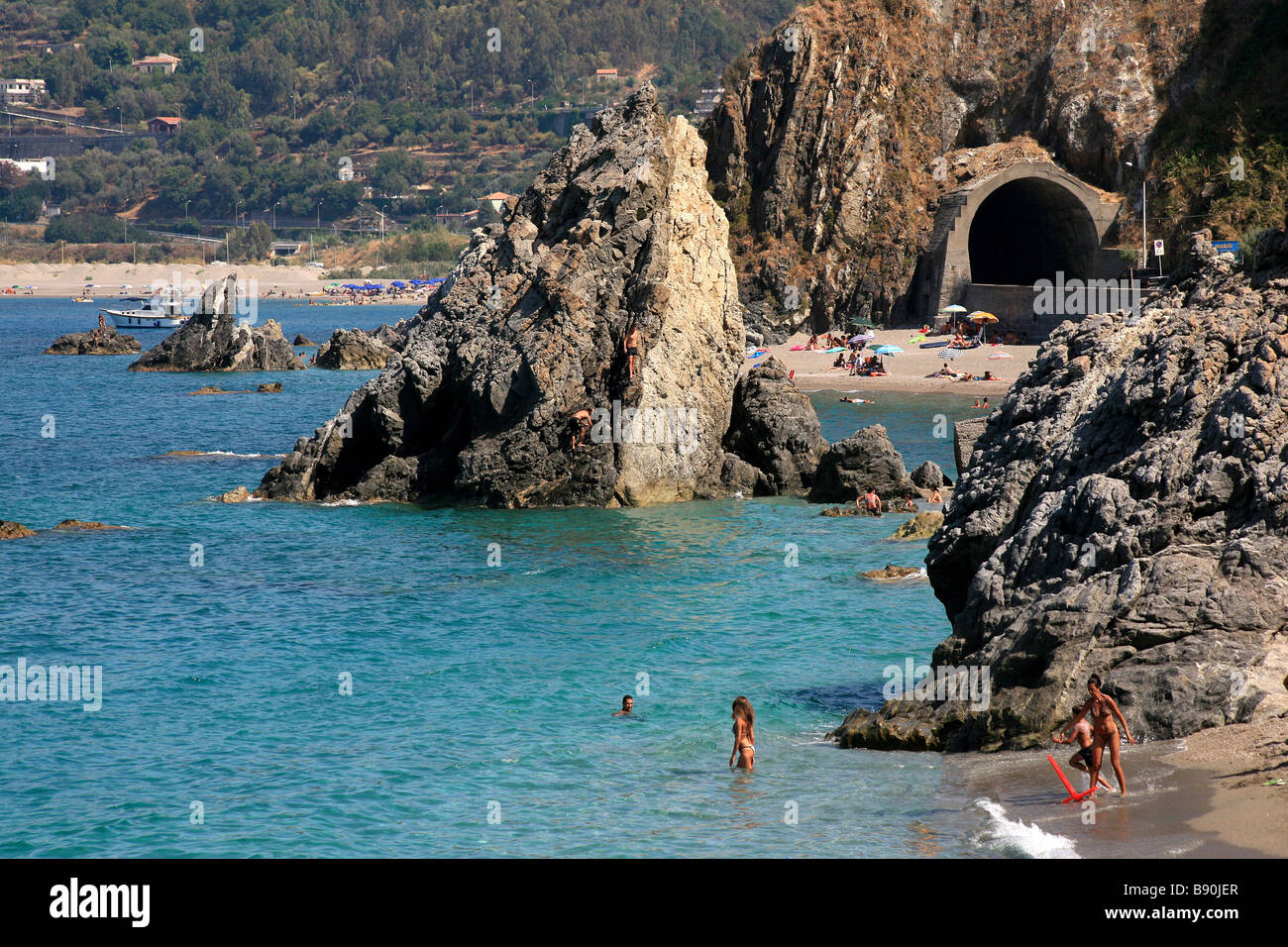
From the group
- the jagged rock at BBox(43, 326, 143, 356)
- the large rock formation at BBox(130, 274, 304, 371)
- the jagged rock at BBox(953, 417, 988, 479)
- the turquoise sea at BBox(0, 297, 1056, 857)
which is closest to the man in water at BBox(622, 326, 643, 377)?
the turquoise sea at BBox(0, 297, 1056, 857)

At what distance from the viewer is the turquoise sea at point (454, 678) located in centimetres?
1520

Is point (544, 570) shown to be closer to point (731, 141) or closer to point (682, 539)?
point (682, 539)

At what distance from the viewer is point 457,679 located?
21.4 metres

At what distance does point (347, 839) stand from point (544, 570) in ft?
43.9

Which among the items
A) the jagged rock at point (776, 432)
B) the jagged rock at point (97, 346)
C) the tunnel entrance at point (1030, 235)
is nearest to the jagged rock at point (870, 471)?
the jagged rock at point (776, 432)

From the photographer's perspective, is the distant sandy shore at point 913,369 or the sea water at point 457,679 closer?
the sea water at point 457,679

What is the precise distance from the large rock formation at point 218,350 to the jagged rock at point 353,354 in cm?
244

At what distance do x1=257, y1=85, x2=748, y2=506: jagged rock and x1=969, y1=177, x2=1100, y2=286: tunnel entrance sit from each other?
38.2 metres

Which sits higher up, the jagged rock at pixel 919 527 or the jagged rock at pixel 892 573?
the jagged rock at pixel 919 527

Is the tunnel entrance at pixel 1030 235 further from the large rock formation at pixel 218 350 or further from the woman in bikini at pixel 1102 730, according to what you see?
the woman in bikini at pixel 1102 730

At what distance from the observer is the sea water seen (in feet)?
49.7

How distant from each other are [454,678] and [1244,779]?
12.4 meters

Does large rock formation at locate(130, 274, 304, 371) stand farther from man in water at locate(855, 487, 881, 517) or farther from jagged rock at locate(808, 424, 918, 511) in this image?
man in water at locate(855, 487, 881, 517)

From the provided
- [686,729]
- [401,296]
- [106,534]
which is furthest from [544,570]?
[401,296]
